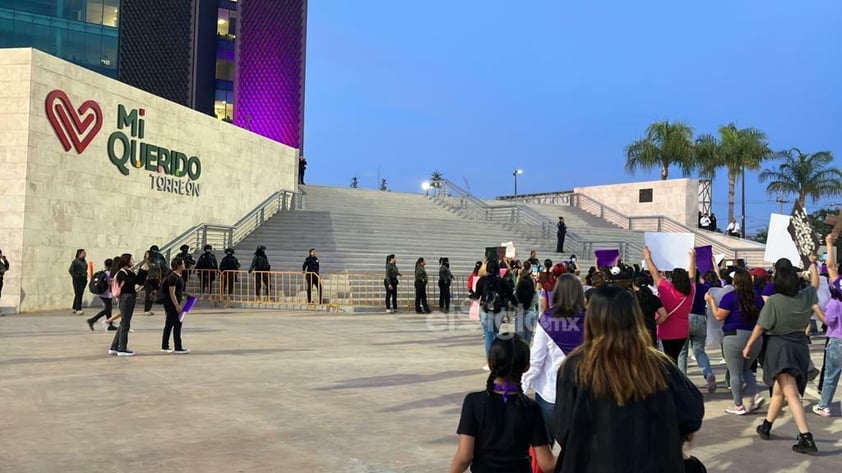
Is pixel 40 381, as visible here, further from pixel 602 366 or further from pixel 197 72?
pixel 197 72

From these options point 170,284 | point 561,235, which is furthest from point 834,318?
point 561,235

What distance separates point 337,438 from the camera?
5.53m

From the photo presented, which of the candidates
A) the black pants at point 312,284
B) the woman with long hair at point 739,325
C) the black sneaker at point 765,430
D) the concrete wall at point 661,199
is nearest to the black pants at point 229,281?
the black pants at point 312,284

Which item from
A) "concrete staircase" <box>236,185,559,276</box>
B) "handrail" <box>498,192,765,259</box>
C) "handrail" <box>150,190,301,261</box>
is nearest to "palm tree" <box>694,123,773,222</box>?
"handrail" <box>498,192,765,259</box>

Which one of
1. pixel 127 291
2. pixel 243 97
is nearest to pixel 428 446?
pixel 127 291

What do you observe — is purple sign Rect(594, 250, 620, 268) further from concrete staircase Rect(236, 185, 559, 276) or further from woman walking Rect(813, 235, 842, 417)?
concrete staircase Rect(236, 185, 559, 276)

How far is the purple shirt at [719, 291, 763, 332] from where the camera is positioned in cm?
654

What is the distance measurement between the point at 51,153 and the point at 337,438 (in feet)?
49.2

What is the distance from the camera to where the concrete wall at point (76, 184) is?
16.6 m

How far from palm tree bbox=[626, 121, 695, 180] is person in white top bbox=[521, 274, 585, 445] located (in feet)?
127

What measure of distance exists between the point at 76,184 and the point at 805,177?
3802 centimetres

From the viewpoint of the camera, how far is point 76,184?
1825 cm

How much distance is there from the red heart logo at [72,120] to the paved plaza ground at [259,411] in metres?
7.62

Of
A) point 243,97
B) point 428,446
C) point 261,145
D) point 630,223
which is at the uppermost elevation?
point 243,97
